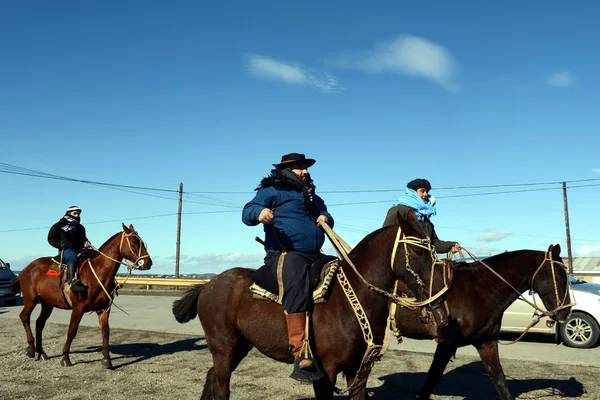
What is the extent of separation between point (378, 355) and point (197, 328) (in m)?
12.3

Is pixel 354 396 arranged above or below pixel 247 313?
below

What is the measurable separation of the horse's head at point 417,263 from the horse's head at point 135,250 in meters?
7.42

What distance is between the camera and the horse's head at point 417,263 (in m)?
4.61

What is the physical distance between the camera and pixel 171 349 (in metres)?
12.3

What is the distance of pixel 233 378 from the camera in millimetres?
9031

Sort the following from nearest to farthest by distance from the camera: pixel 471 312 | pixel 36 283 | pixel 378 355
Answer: pixel 378 355 < pixel 471 312 < pixel 36 283

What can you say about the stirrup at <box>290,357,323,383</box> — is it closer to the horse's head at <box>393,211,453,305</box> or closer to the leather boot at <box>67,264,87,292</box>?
the horse's head at <box>393,211,453,305</box>

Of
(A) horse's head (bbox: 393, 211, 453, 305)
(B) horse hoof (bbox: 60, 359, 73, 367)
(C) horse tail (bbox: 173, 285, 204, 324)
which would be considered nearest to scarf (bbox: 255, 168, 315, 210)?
(A) horse's head (bbox: 393, 211, 453, 305)

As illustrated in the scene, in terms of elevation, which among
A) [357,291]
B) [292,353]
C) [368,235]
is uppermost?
[368,235]

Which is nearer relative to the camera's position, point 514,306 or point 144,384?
point 144,384

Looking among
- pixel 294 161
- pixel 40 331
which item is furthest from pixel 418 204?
pixel 40 331

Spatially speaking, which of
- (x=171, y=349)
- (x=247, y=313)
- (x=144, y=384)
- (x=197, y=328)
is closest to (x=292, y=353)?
(x=247, y=313)

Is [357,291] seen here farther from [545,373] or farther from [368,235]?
[545,373]

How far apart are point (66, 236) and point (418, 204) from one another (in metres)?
7.40
